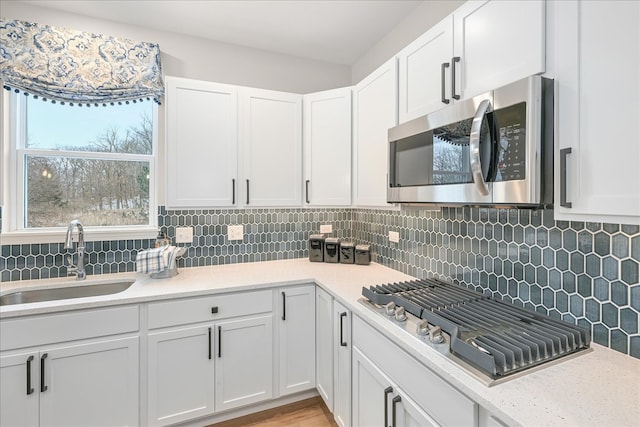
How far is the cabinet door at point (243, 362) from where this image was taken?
181cm

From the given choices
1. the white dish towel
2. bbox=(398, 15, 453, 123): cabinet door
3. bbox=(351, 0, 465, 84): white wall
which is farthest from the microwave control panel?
the white dish towel

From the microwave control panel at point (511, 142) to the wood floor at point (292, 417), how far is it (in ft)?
5.87

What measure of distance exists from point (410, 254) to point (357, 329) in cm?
73

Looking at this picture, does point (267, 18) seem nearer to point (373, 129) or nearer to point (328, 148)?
point (328, 148)

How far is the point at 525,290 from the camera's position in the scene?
1301 mm

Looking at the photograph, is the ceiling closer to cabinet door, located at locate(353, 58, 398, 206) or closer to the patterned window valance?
the patterned window valance

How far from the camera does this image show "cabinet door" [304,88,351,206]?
2.18m

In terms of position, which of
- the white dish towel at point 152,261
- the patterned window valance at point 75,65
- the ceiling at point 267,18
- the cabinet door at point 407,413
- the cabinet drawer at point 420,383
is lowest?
the cabinet door at point 407,413

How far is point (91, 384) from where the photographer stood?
1.56m

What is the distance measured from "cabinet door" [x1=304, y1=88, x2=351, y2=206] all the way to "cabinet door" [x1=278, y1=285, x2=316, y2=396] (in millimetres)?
696

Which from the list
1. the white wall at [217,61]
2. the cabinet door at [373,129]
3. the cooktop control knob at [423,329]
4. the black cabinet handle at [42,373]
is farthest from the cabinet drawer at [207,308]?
the white wall at [217,61]

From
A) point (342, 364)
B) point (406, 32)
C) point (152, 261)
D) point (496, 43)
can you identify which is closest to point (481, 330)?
point (342, 364)

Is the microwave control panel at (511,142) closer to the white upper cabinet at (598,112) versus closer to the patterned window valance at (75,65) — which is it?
the white upper cabinet at (598,112)

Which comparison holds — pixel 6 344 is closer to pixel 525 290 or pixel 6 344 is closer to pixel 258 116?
pixel 258 116
